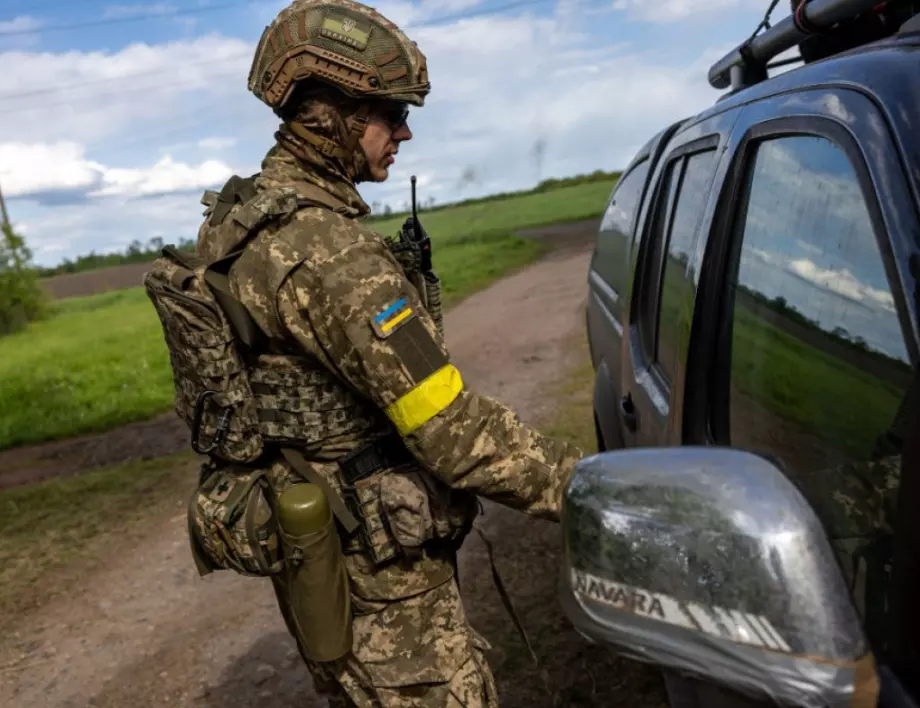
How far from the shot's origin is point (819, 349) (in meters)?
1.38

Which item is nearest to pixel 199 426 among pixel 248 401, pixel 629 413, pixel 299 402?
pixel 248 401

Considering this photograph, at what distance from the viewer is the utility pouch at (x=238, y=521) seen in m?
2.12

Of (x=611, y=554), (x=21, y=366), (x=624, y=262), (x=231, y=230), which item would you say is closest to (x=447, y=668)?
(x=231, y=230)

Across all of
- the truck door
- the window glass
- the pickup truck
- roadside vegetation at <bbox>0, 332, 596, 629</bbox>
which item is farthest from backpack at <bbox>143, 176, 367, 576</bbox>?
roadside vegetation at <bbox>0, 332, 596, 629</bbox>

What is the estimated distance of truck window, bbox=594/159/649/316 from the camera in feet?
11.0

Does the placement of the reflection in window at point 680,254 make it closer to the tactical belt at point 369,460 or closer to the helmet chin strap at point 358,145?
the tactical belt at point 369,460

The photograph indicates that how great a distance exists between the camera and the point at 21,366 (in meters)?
12.6

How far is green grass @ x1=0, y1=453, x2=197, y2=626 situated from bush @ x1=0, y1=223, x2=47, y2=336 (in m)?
15.3

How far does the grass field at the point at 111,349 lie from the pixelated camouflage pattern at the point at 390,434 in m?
5.06

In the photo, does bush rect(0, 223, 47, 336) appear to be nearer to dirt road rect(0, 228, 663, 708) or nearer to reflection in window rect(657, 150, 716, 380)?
dirt road rect(0, 228, 663, 708)

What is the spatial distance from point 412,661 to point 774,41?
6.41 feet

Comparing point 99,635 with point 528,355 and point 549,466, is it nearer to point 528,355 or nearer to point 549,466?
point 549,466

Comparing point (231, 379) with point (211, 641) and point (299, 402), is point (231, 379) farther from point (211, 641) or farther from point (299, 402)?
point (211, 641)

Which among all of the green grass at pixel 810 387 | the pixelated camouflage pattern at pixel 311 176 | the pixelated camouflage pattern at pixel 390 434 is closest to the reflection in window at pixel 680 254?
the green grass at pixel 810 387
